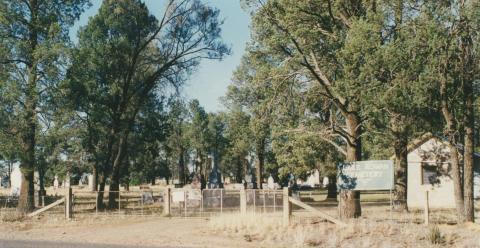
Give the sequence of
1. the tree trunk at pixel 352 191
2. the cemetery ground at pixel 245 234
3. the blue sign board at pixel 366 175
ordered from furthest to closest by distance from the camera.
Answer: the tree trunk at pixel 352 191
the blue sign board at pixel 366 175
the cemetery ground at pixel 245 234

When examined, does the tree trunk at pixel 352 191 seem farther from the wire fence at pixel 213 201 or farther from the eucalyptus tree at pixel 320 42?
the wire fence at pixel 213 201

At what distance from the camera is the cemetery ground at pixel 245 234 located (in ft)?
60.1

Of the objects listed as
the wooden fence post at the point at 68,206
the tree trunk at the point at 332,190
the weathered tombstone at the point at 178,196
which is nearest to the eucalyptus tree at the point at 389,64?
the weathered tombstone at the point at 178,196

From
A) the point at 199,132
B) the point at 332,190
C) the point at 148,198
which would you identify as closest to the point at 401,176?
the point at 148,198

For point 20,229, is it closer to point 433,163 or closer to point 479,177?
point 433,163

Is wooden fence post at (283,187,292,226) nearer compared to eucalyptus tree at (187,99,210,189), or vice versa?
wooden fence post at (283,187,292,226)

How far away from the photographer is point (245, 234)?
801 inches

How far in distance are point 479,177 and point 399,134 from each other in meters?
14.5

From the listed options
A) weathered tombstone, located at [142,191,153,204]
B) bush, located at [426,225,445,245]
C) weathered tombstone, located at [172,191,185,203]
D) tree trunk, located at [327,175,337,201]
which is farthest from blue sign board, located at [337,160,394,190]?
tree trunk, located at [327,175,337,201]

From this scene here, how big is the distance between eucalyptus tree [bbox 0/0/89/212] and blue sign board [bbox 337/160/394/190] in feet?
50.1

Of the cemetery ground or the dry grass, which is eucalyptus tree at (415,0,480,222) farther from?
the dry grass

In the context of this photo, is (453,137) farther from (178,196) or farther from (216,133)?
(216,133)

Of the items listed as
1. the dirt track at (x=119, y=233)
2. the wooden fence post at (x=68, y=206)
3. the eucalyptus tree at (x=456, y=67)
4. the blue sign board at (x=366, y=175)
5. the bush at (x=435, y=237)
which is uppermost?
the eucalyptus tree at (x=456, y=67)

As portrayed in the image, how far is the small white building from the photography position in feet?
121
